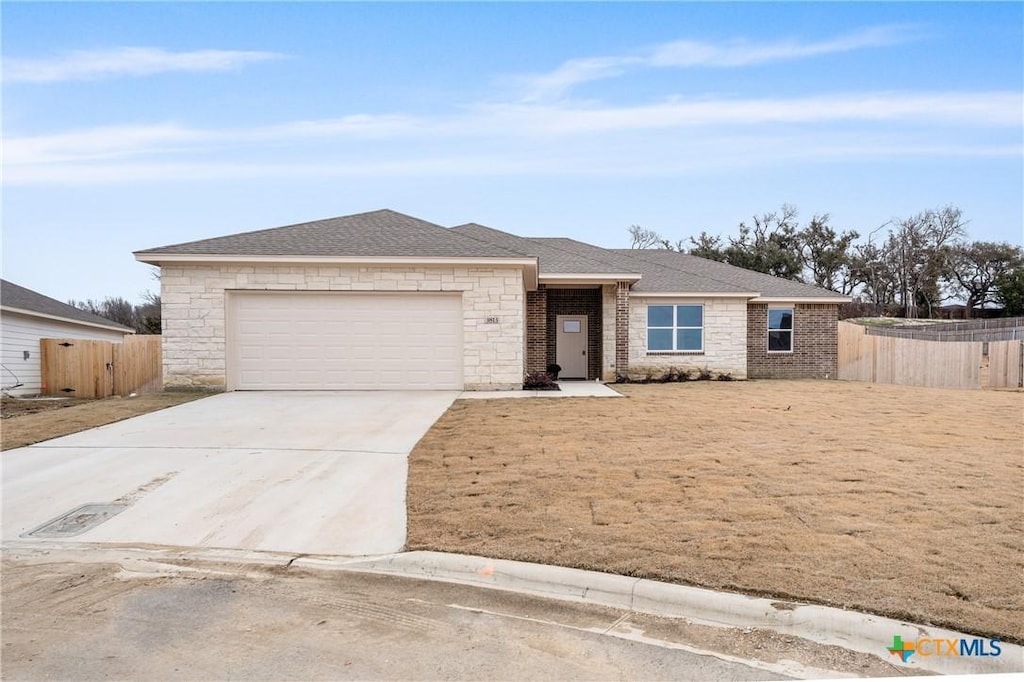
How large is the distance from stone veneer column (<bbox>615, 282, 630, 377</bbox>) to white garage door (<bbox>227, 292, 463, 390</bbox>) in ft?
20.2

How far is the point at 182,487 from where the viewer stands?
7090mm

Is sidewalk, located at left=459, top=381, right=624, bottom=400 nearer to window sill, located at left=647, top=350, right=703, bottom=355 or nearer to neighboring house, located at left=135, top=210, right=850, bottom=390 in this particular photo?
neighboring house, located at left=135, top=210, right=850, bottom=390

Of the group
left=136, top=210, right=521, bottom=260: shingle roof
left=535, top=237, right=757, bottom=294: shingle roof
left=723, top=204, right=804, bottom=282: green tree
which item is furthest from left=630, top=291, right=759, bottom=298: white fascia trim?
left=723, top=204, right=804, bottom=282: green tree

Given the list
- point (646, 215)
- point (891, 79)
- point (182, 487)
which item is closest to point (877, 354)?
point (891, 79)

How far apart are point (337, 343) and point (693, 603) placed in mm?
12610

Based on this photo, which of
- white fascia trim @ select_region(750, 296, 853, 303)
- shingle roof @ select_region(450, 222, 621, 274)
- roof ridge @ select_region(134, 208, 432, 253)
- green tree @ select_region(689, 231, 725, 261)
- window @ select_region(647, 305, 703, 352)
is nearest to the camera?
roof ridge @ select_region(134, 208, 432, 253)

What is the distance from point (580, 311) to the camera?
20.7 meters

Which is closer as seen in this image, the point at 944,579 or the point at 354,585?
the point at 944,579

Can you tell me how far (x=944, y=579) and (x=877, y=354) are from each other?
19.6 m

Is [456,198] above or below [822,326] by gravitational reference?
above

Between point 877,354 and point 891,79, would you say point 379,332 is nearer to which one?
point 891,79

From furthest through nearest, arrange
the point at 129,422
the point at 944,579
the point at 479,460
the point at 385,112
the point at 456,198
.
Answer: the point at 456,198 → the point at 385,112 → the point at 129,422 → the point at 479,460 → the point at 944,579

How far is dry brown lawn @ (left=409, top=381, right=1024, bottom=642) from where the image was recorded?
4.22m

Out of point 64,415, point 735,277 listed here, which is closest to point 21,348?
point 64,415
